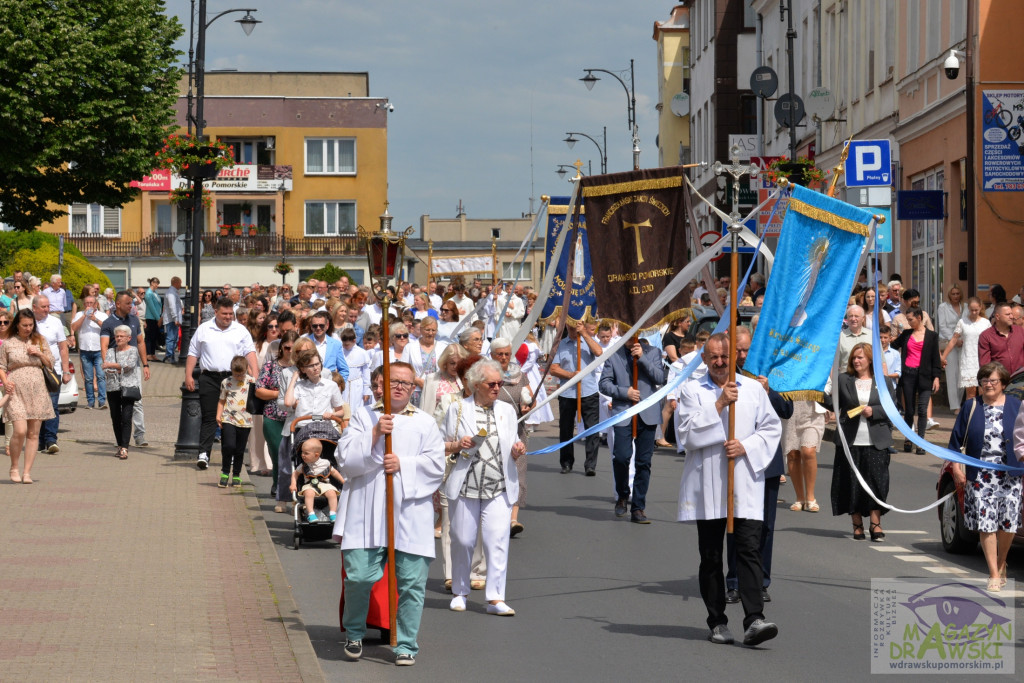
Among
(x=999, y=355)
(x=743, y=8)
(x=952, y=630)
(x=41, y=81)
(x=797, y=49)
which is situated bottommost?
(x=952, y=630)

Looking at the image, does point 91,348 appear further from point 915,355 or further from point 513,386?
point 513,386

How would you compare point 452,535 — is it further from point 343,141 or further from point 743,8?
point 343,141

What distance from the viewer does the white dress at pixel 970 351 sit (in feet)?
64.0

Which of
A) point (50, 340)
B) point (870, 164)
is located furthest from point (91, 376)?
point (870, 164)

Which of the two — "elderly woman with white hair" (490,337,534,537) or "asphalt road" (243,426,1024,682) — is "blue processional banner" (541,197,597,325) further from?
"asphalt road" (243,426,1024,682)

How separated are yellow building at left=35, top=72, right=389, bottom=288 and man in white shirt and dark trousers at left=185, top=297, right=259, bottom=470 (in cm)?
5184

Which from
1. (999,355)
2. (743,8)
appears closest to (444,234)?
(743,8)

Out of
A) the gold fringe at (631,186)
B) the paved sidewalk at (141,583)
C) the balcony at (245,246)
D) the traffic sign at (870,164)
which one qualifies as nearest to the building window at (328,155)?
the balcony at (245,246)

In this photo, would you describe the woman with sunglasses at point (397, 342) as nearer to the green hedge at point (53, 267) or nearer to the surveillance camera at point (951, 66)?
the surveillance camera at point (951, 66)

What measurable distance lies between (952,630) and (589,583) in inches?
105

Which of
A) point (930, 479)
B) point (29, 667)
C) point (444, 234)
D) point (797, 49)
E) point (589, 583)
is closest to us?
point (29, 667)

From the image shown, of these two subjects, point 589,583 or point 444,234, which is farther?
point 444,234

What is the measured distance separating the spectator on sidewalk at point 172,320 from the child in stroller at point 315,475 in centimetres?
2170

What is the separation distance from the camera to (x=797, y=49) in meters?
43.4
